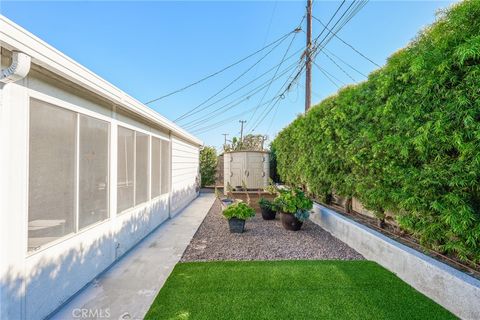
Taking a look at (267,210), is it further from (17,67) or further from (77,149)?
(17,67)

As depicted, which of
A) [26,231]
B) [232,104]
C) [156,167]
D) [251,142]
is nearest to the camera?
[26,231]

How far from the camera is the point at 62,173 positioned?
2549 millimetres

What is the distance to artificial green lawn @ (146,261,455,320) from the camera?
2279 mm

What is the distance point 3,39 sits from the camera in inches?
62.9

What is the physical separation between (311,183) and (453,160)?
393 centimetres

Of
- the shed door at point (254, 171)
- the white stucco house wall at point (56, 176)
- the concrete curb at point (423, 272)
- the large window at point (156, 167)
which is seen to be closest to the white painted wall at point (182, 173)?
the large window at point (156, 167)

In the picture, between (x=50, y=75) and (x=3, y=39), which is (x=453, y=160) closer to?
(x=3, y=39)

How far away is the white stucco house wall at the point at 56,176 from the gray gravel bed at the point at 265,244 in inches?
53.1

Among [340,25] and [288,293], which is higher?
[340,25]

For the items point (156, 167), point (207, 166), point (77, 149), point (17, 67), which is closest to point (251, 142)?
point (207, 166)

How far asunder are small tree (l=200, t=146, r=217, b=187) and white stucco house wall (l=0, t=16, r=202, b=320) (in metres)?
9.06

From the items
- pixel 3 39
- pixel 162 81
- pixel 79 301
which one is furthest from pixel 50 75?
pixel 162 81

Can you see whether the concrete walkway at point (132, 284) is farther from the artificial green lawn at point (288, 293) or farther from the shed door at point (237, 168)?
the shed door at point (237, 168)

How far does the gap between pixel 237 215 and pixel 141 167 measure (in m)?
2.19
